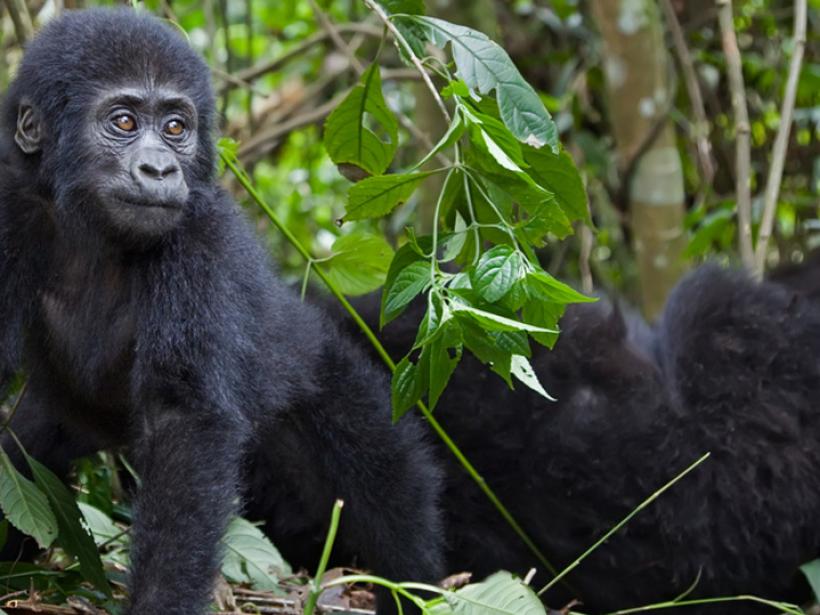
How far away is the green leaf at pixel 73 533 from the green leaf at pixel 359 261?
972 mm

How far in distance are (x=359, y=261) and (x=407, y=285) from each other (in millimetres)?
895

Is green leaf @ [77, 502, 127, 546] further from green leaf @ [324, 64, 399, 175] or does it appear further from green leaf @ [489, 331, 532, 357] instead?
green leaf @ [489, 331, 532, 357]

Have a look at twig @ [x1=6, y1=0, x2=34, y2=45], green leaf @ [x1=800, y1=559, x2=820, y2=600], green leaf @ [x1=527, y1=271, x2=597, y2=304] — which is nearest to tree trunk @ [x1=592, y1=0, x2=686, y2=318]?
green leaf @ [x1=800, y1=559, x2=820, y2=600]

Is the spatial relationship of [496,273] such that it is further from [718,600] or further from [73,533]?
[718,600]

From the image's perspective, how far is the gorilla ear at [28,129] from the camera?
10.8ft

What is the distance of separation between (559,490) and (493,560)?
0.32 metres

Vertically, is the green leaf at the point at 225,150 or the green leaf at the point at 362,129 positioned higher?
the green leaf at the point at 362,129

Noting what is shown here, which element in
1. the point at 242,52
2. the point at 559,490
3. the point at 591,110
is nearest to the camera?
the point at 559,490

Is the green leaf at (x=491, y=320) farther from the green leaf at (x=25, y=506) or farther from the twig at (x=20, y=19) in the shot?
the twig at (x=20, y=19)

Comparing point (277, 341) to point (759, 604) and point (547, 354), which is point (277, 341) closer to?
point (547, 354)

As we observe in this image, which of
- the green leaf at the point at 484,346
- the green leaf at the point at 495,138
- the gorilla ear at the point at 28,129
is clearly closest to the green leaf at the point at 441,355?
the green leaf at the point at 484,346

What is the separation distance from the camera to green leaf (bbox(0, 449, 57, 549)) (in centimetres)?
325

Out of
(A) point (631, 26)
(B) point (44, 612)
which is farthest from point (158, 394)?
(A) point (631, 26)

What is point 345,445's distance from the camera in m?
3.77
